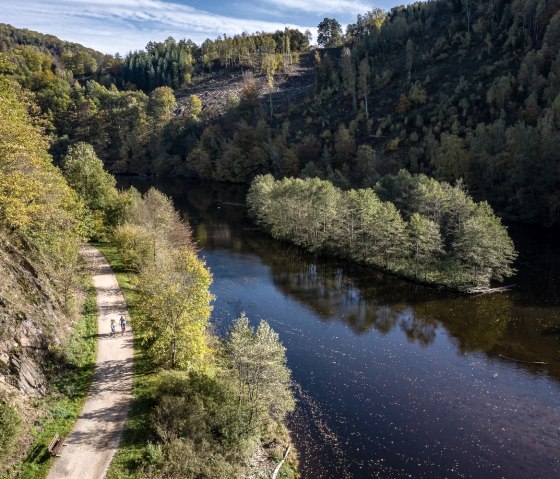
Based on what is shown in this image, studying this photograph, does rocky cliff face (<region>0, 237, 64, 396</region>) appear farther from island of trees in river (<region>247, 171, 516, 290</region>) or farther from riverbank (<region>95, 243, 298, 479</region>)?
island of trees in river (<region>247, 171, 516, 290</region>)

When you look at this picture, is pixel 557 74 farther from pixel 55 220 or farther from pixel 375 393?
pixel 55 220

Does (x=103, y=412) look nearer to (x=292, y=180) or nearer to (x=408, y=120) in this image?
(x=292, y=180)

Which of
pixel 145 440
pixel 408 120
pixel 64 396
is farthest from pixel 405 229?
pixel 408 120

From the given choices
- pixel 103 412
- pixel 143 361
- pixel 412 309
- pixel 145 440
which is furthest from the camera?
pixel 412 309

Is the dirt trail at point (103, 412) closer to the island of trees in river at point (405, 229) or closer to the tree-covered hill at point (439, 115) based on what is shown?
the island of trees in river at point (405, 229)

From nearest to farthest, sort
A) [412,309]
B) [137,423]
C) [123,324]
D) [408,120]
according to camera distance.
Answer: [137,423] → [123,324] → [412,309] → [408,120]

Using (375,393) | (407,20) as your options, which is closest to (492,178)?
(375,393)
